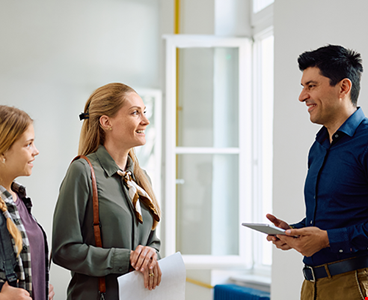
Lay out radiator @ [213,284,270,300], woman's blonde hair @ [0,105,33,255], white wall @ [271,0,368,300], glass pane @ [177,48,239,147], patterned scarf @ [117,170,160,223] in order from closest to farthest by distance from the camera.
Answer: woman's blonde hair @ [0,105,33,255]
patterned scarf @ [117,170,160,223]
white wall @ [271,0,368,300]
radiator @ [213,284,270,300]
glass pane @ [177,48,239,147]

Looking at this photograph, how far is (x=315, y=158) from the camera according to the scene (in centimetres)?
165

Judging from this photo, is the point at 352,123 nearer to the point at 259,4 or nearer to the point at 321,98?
the point at 321,98

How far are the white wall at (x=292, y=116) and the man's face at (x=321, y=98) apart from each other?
853mm

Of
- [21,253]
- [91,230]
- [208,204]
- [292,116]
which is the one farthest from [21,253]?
[208,204]

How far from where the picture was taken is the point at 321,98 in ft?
5.12

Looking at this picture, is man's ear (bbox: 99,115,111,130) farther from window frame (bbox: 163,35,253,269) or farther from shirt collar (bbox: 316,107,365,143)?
window frame (bbox: 163,35,253,269)

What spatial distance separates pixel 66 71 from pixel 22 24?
1.85ft

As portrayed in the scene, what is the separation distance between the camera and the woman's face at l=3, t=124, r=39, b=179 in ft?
4.46

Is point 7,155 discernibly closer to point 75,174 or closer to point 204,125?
point 75,174

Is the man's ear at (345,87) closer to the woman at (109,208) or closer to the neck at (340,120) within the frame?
the neck at (340,120)

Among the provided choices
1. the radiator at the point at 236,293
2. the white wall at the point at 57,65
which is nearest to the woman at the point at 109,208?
the radiator at the point at 236,293

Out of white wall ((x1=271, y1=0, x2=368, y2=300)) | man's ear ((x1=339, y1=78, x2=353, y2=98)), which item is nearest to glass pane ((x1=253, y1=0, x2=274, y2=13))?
white wall ((x1=271, y1=0, x2=368, y2=300))

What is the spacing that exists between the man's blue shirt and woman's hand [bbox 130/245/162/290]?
0.56 metres

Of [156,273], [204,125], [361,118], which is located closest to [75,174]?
[156,273]
